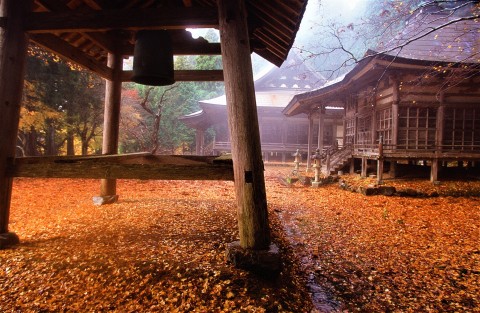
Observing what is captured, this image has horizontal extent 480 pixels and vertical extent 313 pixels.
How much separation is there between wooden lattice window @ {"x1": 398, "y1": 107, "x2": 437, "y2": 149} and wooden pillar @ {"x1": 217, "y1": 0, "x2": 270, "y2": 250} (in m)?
11.1

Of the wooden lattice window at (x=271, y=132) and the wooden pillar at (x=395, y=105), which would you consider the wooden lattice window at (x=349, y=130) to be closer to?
the wooden pillar at (x=395, y=105)

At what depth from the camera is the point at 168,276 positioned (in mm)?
2906

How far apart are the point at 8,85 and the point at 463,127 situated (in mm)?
15207

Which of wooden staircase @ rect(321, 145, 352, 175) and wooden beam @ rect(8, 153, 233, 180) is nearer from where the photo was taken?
wooden beam @ rect(8, 153, 233, 180)

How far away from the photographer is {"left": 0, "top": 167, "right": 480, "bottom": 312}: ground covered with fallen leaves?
2.62 metres

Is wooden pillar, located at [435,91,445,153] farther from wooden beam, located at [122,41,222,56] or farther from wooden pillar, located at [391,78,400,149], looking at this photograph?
wooden beam, located at [122,41,222,56]

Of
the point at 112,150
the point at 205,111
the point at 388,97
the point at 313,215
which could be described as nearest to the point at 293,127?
the point at 205,111

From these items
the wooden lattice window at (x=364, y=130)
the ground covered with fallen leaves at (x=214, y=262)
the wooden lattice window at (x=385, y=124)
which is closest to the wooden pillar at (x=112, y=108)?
the ground covered with fallen leaves at (x=214, y=262)

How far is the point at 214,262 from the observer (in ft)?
10.6

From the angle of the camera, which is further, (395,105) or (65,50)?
(395,105)

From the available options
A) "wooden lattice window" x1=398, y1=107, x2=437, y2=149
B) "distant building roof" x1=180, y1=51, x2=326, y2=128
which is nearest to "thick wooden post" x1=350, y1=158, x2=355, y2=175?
"wooden lattice window" x1=398, y1=107, x2=437, y2=149

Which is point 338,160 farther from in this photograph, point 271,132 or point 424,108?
point 271,132

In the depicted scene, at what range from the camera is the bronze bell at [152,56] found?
3.61 m

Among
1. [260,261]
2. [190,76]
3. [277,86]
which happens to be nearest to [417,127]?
[190,76]
